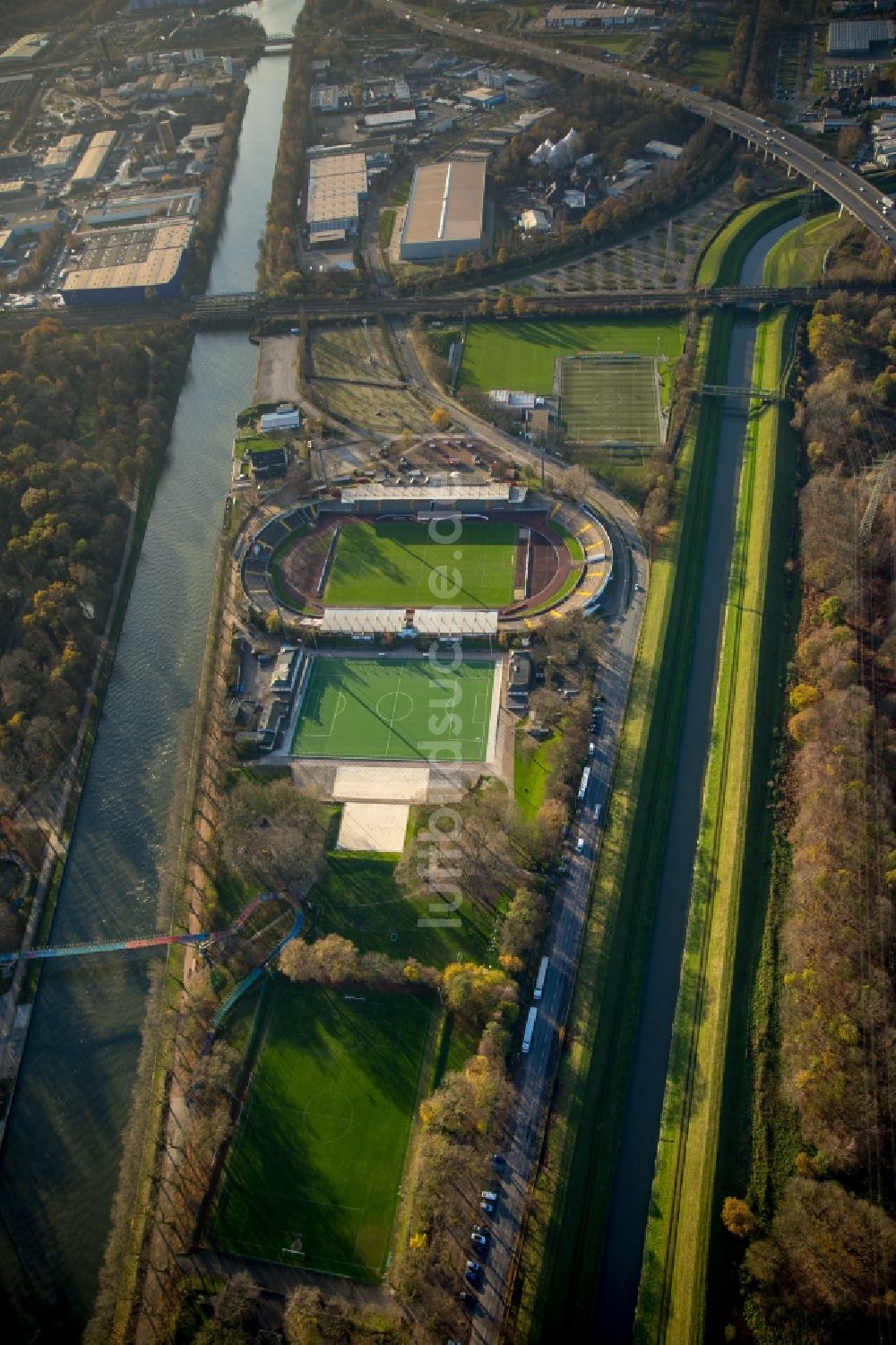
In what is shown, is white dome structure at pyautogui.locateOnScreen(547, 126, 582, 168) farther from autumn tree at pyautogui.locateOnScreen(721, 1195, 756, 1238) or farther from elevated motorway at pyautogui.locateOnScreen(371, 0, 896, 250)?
autumn tree at pyautogui.locateOnScreen(721, 1195, 756, 1238)

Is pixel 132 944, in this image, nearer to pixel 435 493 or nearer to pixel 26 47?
pixel 435 493

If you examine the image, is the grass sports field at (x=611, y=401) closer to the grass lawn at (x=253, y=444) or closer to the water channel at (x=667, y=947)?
the water channel at (x=667, y=947)

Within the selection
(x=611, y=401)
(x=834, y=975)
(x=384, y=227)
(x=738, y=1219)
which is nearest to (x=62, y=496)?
(x=611, y=401)

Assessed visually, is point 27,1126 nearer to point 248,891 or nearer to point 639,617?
point 248,891

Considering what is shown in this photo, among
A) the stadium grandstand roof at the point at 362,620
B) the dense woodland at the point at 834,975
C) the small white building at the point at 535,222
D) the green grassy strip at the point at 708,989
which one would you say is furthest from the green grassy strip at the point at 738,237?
the stadium grandstand roof at the point at 362,620

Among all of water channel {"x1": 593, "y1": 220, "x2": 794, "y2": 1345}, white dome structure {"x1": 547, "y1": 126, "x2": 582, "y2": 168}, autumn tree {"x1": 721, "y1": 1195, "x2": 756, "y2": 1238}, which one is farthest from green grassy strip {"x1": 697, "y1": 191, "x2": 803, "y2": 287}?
autumn tree {"x1": 721, "y1": 1195, "x2": 756, "y2": 1238}

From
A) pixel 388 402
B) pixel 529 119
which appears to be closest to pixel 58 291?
pixel 388 402
